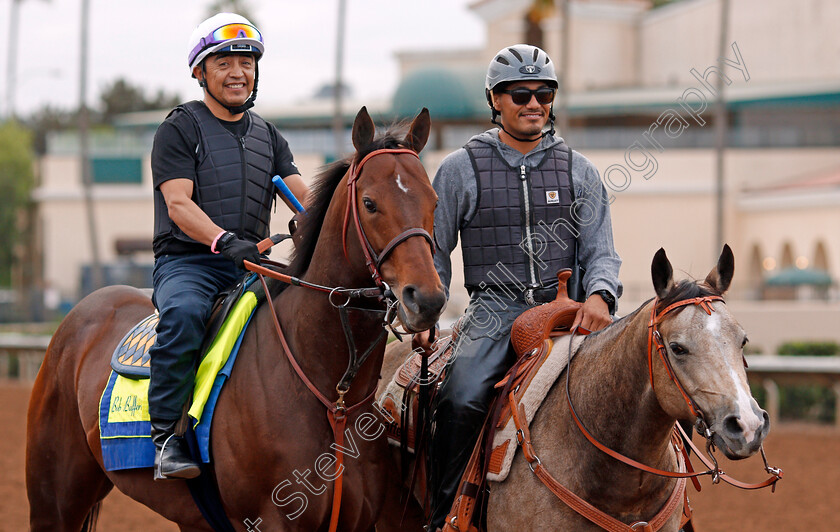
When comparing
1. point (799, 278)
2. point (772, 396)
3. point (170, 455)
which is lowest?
point (772, 396)

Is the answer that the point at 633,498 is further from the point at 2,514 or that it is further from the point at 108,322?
the point at 2,514

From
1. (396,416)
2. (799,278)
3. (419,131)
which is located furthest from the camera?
(799,278)

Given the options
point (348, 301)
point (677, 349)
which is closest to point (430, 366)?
point (348, 301)

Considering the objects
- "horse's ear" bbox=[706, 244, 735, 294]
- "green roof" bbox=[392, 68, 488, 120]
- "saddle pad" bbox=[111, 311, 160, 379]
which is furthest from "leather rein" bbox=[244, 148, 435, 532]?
"green roof" bbox=[392, 68, 488, 120]

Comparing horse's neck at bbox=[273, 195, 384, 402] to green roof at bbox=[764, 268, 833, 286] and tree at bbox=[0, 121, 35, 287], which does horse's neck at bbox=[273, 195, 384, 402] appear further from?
tree at bbox=[0, 121, 35, 287]

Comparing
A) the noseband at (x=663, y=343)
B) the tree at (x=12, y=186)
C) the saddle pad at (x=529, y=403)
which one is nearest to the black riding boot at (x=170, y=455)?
the saddle pad at (x=529, y=403)

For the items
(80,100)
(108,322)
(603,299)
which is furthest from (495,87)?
(80,100)

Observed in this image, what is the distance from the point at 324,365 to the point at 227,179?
1.09 meters

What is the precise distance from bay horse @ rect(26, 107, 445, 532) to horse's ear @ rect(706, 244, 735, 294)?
108 centimetres

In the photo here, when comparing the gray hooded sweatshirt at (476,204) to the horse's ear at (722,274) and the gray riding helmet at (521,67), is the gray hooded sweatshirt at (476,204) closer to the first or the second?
the gray riding helmet at (521,67)

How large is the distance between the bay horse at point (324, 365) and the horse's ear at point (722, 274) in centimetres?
108

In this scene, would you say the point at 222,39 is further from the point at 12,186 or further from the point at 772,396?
the point at 12,186

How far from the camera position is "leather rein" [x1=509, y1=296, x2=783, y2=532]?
3.44 metres

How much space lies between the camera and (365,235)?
3.75 meters
